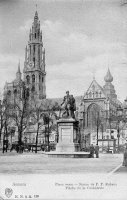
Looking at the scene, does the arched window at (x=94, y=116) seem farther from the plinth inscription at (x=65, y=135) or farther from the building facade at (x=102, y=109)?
the plinth inscription at (x=65, y=135)

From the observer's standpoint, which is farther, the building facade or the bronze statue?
the building facade

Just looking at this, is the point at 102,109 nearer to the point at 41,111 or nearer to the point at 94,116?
the point at 94,116

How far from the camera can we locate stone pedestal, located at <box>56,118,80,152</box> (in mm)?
8500

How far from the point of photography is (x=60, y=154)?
8.10 m

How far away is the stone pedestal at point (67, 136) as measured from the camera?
8.50 metres

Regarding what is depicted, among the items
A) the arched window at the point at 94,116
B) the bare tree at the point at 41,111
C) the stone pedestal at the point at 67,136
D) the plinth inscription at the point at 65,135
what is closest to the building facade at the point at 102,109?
the arched window at the point at 94,116

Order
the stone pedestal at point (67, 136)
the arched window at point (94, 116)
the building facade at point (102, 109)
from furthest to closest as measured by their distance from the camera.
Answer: the arched window at point (94, 116) → the building facade at point (102, 109) → the stone pedestal at point (67, 136)

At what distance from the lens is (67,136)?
8.57 metres

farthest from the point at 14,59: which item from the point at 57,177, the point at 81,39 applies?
the point at 57,177

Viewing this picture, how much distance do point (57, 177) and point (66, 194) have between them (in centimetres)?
29

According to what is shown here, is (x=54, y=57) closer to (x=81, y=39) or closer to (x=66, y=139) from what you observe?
(x=81, y=39)

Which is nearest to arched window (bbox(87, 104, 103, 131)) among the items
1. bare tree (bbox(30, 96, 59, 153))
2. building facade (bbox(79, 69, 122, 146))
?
building facade (bbox(79, 69, 122, 146))

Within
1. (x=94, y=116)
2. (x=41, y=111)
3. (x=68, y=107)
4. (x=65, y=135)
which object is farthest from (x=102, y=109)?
(x=65, y=135)

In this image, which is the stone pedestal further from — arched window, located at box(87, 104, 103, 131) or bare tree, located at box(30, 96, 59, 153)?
arched window, located at box(87, 104, 103, 131)
